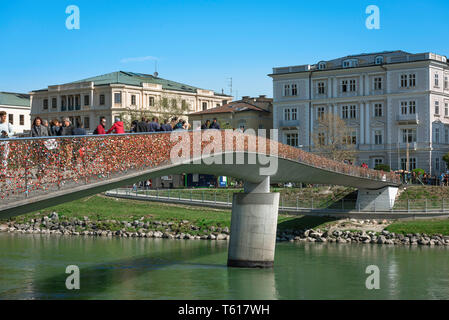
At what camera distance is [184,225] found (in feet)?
160

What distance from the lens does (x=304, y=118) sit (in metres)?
78.2

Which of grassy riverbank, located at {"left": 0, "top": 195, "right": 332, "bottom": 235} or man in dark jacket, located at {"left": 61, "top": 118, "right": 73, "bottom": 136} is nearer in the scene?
man in dark jacket, located at {"left": 61, "top": 118, "right": 73, "bottom": 136}

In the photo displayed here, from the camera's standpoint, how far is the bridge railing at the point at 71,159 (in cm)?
1633

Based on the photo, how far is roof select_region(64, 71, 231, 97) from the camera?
88.8 m

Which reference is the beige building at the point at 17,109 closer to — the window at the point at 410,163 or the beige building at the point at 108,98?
the beige building at the point at 108,98

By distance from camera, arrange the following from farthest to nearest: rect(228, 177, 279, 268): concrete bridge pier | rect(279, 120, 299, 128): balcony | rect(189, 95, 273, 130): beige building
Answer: rect(189, 95, 273, 130): beige building → rect(279, 120, 299, 128): balcony → rect(228, 177, 279, 268): concrete bridge pier

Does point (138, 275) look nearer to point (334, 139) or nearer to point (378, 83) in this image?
point (334, 139)

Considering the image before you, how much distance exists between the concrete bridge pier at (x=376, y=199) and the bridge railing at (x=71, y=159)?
30989 millimetres

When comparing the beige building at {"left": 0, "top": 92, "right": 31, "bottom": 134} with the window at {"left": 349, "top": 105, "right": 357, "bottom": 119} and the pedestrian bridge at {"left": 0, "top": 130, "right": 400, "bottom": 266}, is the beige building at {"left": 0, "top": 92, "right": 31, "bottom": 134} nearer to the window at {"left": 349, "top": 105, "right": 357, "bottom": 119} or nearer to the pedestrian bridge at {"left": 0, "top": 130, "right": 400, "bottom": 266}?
the window at {"left": 349, "top": 105, "right": 357, "bottom": 119}

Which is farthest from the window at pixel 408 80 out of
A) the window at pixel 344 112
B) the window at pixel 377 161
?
the window at pixel 377 161

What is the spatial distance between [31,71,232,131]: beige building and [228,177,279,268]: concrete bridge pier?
51478 mm

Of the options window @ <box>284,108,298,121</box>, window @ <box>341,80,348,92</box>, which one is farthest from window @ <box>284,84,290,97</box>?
window @ <box>341,80,348,92</box>

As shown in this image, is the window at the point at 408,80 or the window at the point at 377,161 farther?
the window at the point at 377,161
